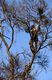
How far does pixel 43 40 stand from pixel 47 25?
0.66m

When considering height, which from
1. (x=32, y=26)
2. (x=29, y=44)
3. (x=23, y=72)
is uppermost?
(x=32, y=26)

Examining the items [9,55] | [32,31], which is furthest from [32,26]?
[9,55]

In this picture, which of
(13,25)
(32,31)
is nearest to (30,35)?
(32,31)

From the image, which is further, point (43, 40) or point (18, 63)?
point (18, 63)

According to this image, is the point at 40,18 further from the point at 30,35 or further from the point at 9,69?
the point at 9,69

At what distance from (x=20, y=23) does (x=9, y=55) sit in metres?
1.48

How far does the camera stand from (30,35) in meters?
12.2

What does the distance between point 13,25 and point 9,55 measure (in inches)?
52.4

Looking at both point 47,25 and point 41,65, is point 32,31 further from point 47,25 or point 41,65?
point 41,65

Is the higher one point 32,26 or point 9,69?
point 32,26

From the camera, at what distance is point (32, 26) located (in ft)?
39.9

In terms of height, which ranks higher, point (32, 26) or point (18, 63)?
point (32, 26)

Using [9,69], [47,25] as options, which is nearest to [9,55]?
[9,69]

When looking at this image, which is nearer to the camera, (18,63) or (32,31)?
(32,31)
